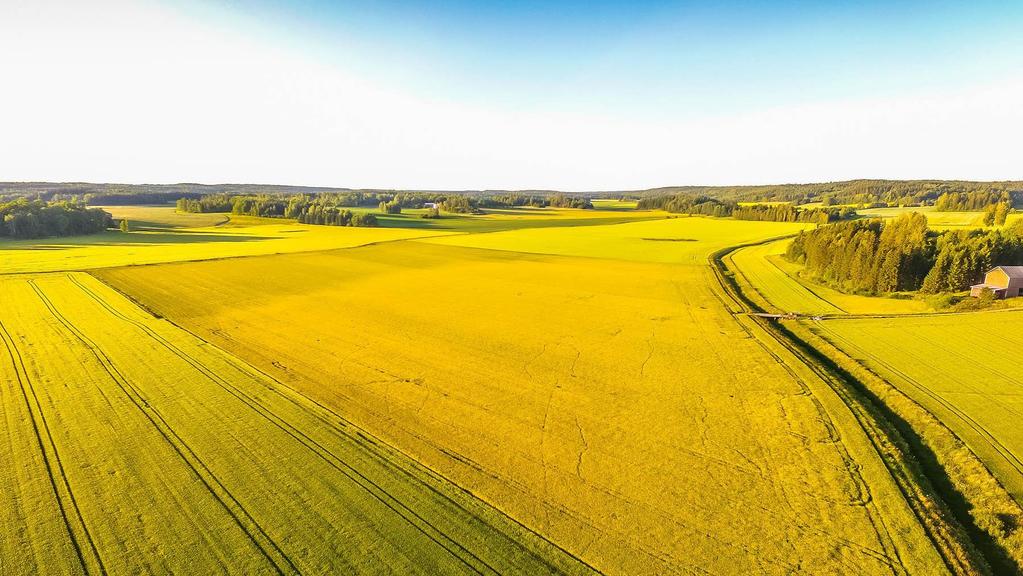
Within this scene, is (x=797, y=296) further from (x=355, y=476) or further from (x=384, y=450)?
(x=355, y=476)

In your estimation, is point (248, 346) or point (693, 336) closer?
point (248, 346)

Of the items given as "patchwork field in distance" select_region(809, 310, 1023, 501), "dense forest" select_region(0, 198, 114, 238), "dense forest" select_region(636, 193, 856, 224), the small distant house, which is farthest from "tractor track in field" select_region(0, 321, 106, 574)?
"dense forest" select_region(636, 193, 856, 224)

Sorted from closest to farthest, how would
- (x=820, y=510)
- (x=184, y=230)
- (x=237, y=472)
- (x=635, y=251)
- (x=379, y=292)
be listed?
(x=820, y=510)
(x=237, y=472)
(x=379, y=292)
(x=635, y=251)
(x=184, y=230)

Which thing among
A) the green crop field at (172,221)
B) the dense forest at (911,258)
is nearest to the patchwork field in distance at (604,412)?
the dense forest at (911,258)

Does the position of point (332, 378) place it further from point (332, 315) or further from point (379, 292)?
point (379, 292)

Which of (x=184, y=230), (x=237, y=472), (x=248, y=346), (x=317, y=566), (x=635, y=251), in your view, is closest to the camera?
(x=317, y=566)

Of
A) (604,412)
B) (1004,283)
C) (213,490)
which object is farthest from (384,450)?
(1004,283)

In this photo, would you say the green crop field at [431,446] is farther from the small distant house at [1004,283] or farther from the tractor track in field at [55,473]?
the small distant house at [1004,283]

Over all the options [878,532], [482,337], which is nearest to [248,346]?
[482,337]
